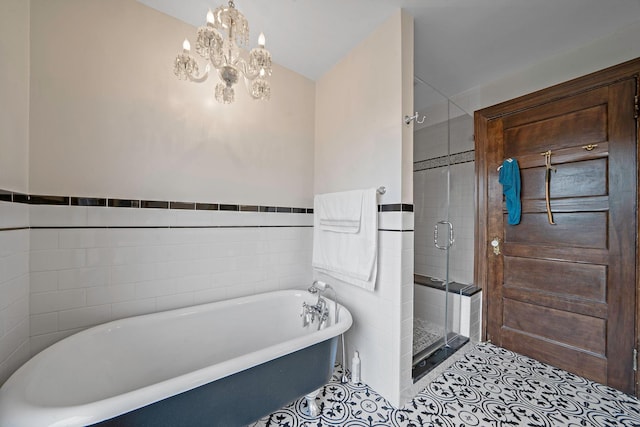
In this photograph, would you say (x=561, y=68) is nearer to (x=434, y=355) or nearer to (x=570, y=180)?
(x=570, y=180)

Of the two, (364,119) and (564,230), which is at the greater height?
(364,119)

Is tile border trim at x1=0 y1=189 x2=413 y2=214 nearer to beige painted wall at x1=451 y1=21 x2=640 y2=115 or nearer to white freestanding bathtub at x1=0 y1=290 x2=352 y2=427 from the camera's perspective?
white freestanding bathtub at x1=0 y1=290 x2=352 y2=427

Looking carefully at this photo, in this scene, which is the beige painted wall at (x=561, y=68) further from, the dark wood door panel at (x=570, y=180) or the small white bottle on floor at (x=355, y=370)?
the small white bottle on floor at (x=355, y=370)

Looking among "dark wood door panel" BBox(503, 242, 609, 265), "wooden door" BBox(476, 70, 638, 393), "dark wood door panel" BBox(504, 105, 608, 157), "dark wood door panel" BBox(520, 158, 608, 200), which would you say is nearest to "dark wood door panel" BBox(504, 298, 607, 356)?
"wooden door" BBox(476, 70, 638, 393)

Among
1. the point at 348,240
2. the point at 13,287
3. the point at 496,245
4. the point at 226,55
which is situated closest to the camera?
→ the point at 13,287

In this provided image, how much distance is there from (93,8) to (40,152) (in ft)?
2.84

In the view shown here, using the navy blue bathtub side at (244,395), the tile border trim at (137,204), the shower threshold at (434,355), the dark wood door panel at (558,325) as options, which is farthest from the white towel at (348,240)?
the dark wood door panel at (558,325)

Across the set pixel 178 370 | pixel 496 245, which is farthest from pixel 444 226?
pixel 178 370

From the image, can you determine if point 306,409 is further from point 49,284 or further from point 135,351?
point 49,284

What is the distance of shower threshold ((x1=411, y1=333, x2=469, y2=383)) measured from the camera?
5.45 feet

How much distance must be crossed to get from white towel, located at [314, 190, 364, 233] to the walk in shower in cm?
69

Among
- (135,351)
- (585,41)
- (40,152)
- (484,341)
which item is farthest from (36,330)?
(585,41)

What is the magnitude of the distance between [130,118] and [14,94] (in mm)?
428

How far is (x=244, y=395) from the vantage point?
1079 millimetres
